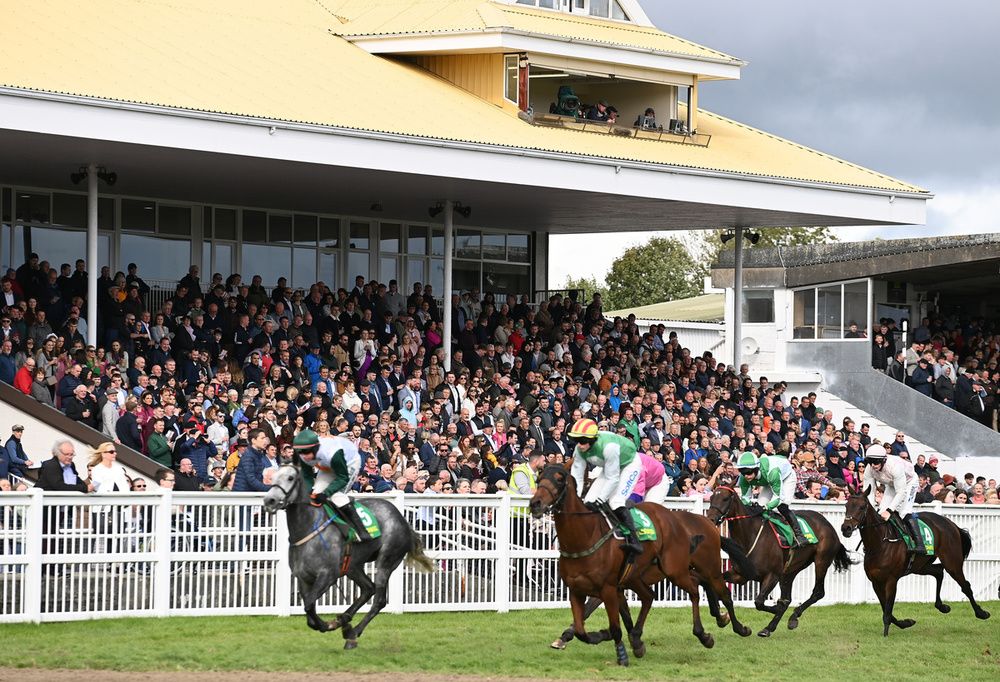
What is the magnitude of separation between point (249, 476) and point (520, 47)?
13.4 meters

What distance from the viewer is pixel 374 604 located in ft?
42.5

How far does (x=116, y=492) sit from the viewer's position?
1432 cm

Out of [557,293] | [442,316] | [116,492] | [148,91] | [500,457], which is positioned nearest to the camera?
[116,492]

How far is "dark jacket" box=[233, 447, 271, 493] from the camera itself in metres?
15.7

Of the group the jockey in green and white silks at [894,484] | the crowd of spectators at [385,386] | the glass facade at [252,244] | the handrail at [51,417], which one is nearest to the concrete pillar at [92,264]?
the crowd of spectators at [385,386]

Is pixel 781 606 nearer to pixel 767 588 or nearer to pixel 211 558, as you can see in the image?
pixel 767 588

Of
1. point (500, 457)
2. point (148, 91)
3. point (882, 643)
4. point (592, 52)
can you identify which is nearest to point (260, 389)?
point (500, 457)

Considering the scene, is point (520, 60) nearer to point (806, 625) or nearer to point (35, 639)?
point (806, 625)

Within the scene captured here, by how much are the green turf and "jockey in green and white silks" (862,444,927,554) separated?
1118 millimetres

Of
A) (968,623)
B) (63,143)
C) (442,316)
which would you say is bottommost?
(968,623)

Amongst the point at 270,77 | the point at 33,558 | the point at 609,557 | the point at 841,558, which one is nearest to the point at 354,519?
the point at 609,557

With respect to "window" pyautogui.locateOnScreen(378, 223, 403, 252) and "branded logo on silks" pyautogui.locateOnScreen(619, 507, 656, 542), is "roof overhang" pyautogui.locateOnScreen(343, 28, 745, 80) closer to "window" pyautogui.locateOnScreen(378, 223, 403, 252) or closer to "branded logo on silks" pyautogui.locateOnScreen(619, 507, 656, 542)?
"window" pyautogui.locateOnScreen(378, 223, 403, 252)

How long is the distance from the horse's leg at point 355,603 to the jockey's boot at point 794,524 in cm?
454

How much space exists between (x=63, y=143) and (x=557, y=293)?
39.3 feet
